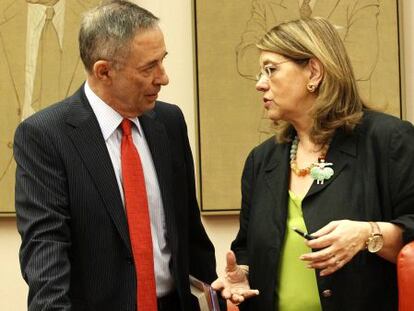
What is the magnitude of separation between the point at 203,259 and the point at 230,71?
1.47 meters

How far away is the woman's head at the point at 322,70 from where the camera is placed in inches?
107

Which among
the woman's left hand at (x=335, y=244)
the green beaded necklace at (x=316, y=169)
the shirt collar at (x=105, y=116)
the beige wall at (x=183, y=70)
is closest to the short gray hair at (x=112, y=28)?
the shirt collar at (x=105, y=116)

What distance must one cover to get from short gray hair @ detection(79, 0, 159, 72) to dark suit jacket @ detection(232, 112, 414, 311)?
28.6 inches

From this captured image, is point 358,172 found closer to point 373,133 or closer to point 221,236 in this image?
point 373,133

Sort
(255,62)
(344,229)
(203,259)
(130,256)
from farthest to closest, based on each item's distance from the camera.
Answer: (255,62) → (203,259) → (130,256) → (344,229)

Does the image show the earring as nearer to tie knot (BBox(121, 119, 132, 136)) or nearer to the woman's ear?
the woman's ear

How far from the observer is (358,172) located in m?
2.69

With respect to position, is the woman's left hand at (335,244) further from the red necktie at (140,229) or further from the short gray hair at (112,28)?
the short gray hair at (112,28)

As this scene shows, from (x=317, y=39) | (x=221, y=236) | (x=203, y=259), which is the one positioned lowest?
(x=221, y=236)

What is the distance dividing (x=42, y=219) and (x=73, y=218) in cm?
13

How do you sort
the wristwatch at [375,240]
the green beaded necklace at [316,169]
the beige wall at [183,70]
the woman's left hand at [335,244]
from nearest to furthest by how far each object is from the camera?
the woman's left hand at [335,244] → the wristwatch at [375,240] → the green beaded necklace at [316,169] → the beige wall at [183,70]

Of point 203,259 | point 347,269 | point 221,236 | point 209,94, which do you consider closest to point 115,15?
point 203,259

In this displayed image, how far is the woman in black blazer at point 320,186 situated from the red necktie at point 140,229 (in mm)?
261

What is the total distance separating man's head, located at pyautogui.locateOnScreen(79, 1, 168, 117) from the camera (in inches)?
105
